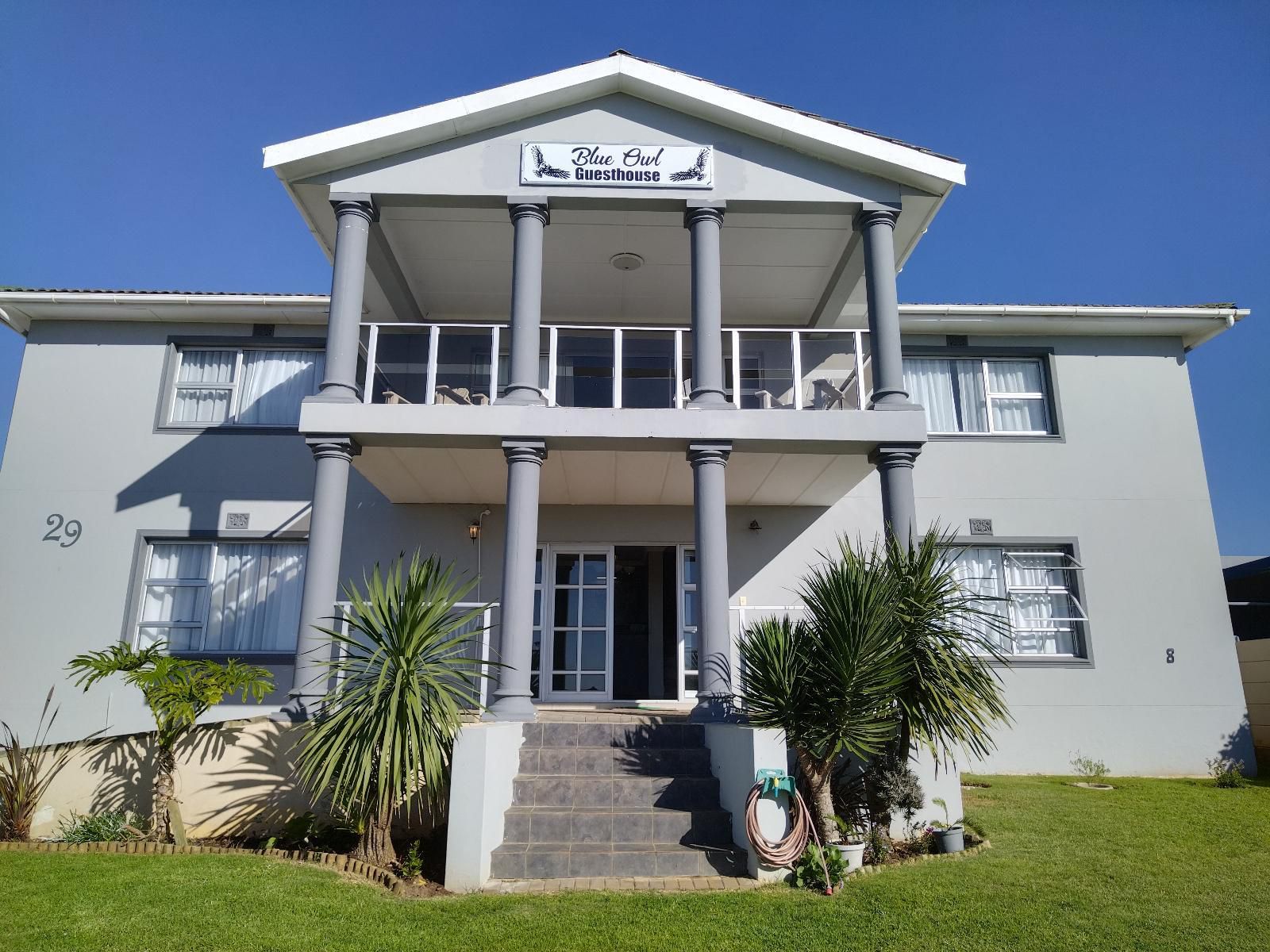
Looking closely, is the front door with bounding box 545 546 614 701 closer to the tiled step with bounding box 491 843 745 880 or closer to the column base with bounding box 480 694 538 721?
the column base with bounding box 480 694 538 721

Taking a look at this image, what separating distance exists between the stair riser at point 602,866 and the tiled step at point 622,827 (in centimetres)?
30

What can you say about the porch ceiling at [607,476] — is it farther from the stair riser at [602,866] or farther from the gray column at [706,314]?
the stair riser at [602,866]

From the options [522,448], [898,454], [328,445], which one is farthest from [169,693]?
[898,454]

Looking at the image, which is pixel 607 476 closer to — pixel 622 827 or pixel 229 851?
pixel 622 827

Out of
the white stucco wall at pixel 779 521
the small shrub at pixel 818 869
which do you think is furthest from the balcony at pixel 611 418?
the small shrub at pixel 818 869

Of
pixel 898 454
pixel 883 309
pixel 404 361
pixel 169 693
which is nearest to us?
pixel 169 693

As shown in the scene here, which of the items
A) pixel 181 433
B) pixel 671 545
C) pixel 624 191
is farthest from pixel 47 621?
pixel 624 191

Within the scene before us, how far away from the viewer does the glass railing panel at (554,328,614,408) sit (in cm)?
1088

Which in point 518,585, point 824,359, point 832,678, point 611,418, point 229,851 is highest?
point 824,359

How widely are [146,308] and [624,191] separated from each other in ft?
25.4


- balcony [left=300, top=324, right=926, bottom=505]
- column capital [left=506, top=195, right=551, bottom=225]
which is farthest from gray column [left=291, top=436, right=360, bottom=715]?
column capital [left=506, top=195, right=551, bottom=225]

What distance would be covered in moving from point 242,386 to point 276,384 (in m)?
0.51

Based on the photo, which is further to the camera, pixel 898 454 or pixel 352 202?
pixel 352 202

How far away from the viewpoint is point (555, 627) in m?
11.9
